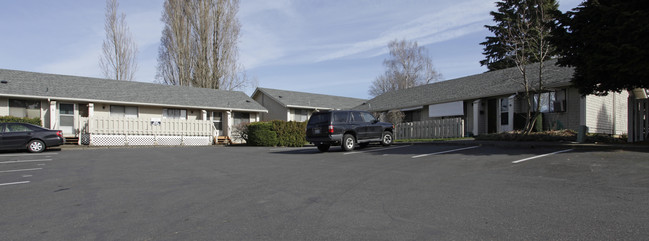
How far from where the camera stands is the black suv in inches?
577

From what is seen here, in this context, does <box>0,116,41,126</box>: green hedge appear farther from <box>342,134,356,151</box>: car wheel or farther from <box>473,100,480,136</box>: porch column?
<box>473,100,480,136</box>: porch column

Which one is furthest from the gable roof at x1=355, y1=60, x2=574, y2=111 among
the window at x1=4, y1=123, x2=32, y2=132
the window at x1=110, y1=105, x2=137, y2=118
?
the window at x1=4, y1=123, x2=32, y2=132

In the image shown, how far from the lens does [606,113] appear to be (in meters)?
18.4

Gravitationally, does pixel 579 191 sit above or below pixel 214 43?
below

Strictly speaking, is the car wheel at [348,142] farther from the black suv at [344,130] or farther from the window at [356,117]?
the window at [356,117]

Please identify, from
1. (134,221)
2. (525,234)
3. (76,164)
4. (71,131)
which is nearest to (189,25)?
(71,131)

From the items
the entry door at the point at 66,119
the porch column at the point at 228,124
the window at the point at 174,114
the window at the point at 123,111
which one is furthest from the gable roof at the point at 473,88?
the entry door at the point at 66,119

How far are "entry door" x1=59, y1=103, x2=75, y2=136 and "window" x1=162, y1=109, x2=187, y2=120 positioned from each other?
17.6ft

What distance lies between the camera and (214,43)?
1500 inches

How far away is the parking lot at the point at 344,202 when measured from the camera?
13.7 feet

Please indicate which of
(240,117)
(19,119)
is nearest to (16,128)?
(19,119)

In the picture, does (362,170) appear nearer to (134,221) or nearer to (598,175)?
(598,175)

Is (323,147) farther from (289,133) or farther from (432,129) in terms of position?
(432,129)

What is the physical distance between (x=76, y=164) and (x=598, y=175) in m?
13.1
